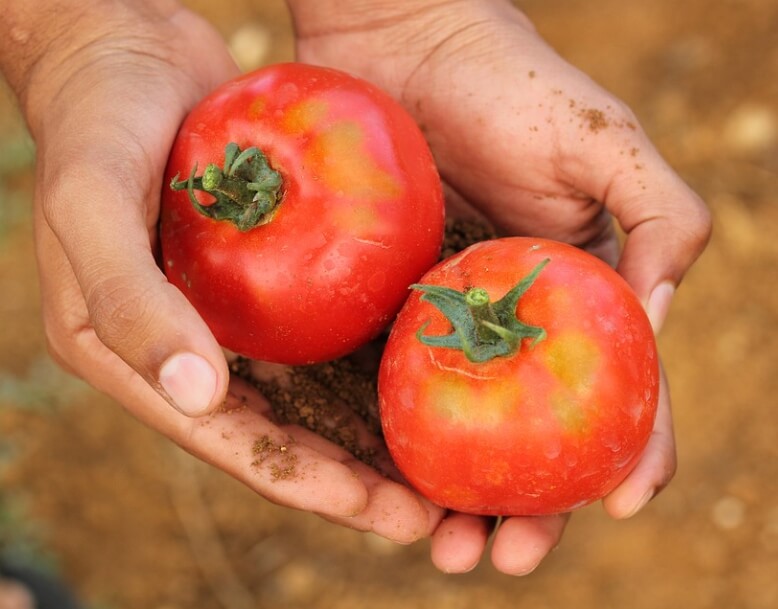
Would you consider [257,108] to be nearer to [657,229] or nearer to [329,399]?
[329,399]

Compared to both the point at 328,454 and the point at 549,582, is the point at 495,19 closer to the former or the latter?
the point at 328,454

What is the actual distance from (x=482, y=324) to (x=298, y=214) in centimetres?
49

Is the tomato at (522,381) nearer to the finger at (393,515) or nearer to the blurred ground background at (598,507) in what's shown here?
the finger at (393,515)

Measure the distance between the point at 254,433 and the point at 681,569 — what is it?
2.12 meters

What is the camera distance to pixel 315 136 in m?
1.91

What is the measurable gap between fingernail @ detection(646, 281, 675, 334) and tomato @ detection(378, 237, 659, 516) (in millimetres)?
279

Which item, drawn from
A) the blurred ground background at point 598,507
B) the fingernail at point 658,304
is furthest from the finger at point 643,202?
the blurred ground background at point 598,507

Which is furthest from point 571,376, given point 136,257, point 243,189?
point 136,257

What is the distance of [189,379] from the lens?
5.43 ft

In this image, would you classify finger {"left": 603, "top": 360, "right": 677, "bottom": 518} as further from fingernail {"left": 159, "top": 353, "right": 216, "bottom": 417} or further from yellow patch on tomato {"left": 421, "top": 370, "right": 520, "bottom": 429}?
fingernail {"left": 159, "top": 353, "right": 216, "bottom": 417}

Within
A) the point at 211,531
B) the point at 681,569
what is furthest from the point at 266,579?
the point at 681,569

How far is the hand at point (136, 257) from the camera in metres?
1.70

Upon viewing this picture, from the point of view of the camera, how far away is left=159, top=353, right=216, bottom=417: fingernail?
1.65 meters

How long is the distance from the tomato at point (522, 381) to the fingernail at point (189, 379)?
392mm
